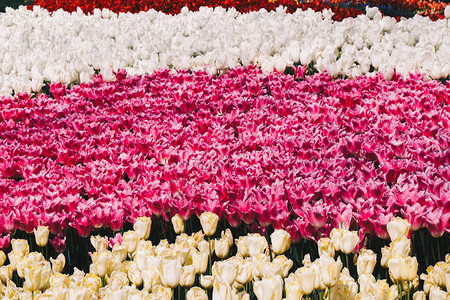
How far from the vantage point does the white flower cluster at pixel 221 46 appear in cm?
636

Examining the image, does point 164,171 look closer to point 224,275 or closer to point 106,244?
point 106,244

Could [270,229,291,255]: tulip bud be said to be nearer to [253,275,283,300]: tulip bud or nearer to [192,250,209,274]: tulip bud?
[192,250,209,274]: tulip bud

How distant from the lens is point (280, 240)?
2311 mm

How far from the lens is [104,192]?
3.21 m

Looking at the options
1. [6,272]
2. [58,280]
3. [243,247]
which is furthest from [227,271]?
[6,272]

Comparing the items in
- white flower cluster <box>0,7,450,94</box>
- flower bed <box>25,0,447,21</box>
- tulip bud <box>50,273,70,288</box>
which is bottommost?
tulip bud <box>50,273,70,288</box>

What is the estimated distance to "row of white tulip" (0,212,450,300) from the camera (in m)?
1.90

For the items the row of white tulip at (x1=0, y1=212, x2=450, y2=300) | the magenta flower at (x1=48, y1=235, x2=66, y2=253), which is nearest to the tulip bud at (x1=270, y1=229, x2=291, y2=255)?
the row of white tulip at (x1=0, y1=212, x2=450, y2=300)

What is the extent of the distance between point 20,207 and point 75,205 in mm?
278

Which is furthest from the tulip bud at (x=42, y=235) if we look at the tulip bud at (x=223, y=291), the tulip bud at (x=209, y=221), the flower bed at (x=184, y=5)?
the flower bed at (x=184, y=5)

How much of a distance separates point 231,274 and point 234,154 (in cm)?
163

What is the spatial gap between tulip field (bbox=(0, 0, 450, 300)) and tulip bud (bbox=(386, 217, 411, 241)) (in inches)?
0.5

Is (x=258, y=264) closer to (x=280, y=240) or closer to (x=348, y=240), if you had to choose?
(x=280, y=240)

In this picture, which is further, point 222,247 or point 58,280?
point 222,247
